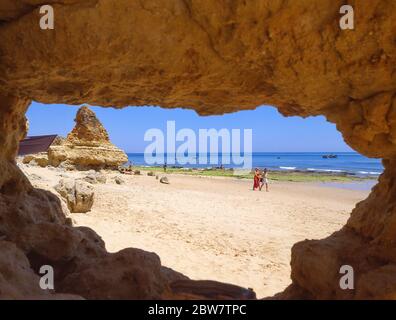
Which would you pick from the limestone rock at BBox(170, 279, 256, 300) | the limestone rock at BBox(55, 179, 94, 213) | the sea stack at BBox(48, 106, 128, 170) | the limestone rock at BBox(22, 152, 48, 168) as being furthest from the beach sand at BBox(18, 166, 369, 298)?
the limestone rock at BBox(22, 152, 48, 168)

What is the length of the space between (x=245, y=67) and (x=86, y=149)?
765 inches

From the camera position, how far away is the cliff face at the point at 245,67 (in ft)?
9.59

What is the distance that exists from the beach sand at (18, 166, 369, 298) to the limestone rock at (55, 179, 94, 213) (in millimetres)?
290

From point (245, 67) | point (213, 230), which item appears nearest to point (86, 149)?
point (213, 230)

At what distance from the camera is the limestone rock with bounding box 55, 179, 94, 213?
942 cm

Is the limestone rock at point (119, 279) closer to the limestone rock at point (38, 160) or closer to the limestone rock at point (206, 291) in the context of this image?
the limestone rock at point (206, 291)

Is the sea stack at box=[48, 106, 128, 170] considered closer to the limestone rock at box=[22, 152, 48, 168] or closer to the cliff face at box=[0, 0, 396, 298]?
the limestone rock at box=[22, 152, 48, 168]

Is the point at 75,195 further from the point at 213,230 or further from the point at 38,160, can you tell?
the point at 38,160

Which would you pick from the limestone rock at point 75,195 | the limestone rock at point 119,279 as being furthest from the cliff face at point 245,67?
the limestone rock at point 75,195

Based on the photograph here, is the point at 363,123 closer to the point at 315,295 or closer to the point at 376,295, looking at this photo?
the point at 376,295

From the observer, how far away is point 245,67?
3.58 meters

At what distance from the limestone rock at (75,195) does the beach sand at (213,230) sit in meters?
0.29
